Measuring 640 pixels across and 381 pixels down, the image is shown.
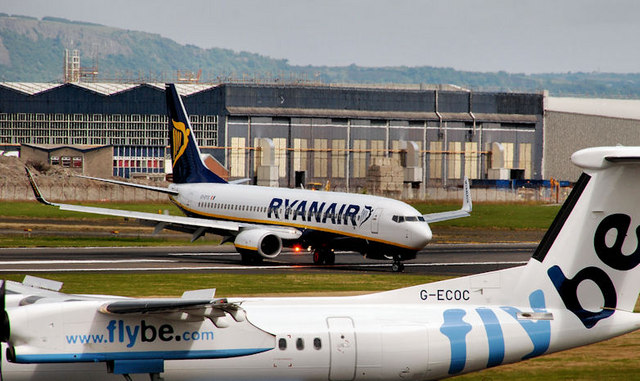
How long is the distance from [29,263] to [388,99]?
95.0m

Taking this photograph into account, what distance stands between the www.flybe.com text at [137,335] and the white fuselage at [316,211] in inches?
1254

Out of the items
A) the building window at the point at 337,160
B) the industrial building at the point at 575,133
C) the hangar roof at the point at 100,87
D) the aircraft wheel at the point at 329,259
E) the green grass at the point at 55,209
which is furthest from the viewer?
the industrial building at the point at 575,133

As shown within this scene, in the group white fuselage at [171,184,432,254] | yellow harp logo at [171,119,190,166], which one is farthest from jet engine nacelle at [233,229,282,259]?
yellow harp logo at [171,119,190,166]

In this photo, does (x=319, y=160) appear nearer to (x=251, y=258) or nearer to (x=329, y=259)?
(x=251, y=258)

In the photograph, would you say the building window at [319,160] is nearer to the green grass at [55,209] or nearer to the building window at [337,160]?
the building window at [337,160]

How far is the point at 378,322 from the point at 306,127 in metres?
119

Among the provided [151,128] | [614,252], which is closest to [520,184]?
[151,128]

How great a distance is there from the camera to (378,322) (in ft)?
67.5

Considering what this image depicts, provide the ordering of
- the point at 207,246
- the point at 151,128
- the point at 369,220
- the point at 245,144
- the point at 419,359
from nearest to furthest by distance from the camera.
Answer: the point at 419,359
the point at 369,220
the point at 207,246
the point at 245,144
the point at 151,128

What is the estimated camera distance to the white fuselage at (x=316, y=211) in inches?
2003

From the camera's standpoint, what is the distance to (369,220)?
5156cm

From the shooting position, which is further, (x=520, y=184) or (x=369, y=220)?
(x=520, y=184)

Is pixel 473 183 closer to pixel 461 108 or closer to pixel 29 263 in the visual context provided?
pixel 461 108

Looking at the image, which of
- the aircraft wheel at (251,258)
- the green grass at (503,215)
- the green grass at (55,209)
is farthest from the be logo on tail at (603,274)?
the green grass at (55,209)
